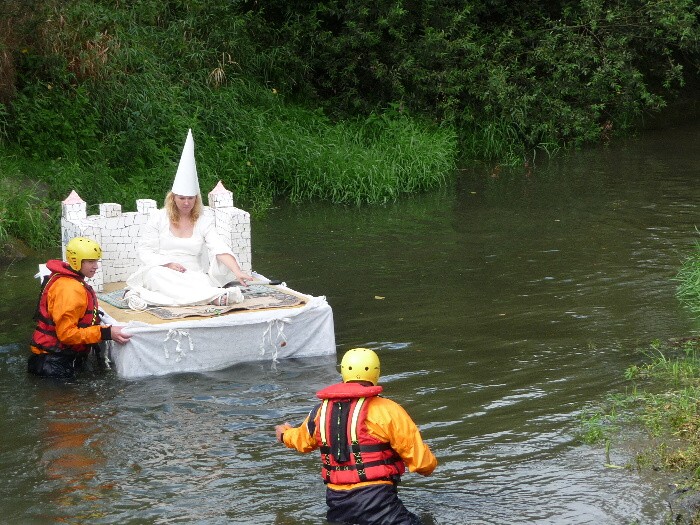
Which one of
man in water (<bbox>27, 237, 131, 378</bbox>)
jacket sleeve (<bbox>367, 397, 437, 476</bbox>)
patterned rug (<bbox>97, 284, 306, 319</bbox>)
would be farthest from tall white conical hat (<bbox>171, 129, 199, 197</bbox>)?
jacket sleeve (<bbox>367, 397, 437, 476</bbox>)

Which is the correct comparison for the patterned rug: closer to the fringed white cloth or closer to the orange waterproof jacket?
the fringed white cloth

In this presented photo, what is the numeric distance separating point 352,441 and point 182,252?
4.16 m

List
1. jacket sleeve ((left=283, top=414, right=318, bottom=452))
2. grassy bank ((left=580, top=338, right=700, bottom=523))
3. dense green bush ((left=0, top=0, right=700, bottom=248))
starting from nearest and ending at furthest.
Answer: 1. jacket sleeve ((left=283, top=414, right=318, bottom=452))
2. grassy bank ((left=580, top=338, right=700, bottom=523))
3. dense green bush ((left=0, top=0, right=700, bottom=248))

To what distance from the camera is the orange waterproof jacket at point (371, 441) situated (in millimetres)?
5426

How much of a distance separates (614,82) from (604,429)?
542 inches

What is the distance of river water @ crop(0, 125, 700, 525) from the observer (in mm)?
6207

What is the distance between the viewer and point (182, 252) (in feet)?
30.2

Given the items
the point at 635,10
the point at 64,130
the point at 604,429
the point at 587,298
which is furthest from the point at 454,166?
the point at 604,429

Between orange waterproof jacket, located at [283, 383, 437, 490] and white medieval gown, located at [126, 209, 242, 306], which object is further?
white medieval gown, located at [126, 209, 242, 306]

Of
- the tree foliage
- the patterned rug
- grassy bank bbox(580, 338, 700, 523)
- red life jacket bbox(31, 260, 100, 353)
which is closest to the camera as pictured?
grassy bank bbox(580, 338, 700, 523)

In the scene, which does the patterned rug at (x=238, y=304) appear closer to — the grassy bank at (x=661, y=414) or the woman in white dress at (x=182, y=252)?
the woman in white dress at (x=182, y=252)

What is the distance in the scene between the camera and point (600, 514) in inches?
232

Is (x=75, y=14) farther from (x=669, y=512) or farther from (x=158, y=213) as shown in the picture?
(x=669, y=512)

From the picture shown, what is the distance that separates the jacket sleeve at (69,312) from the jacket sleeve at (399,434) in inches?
129
